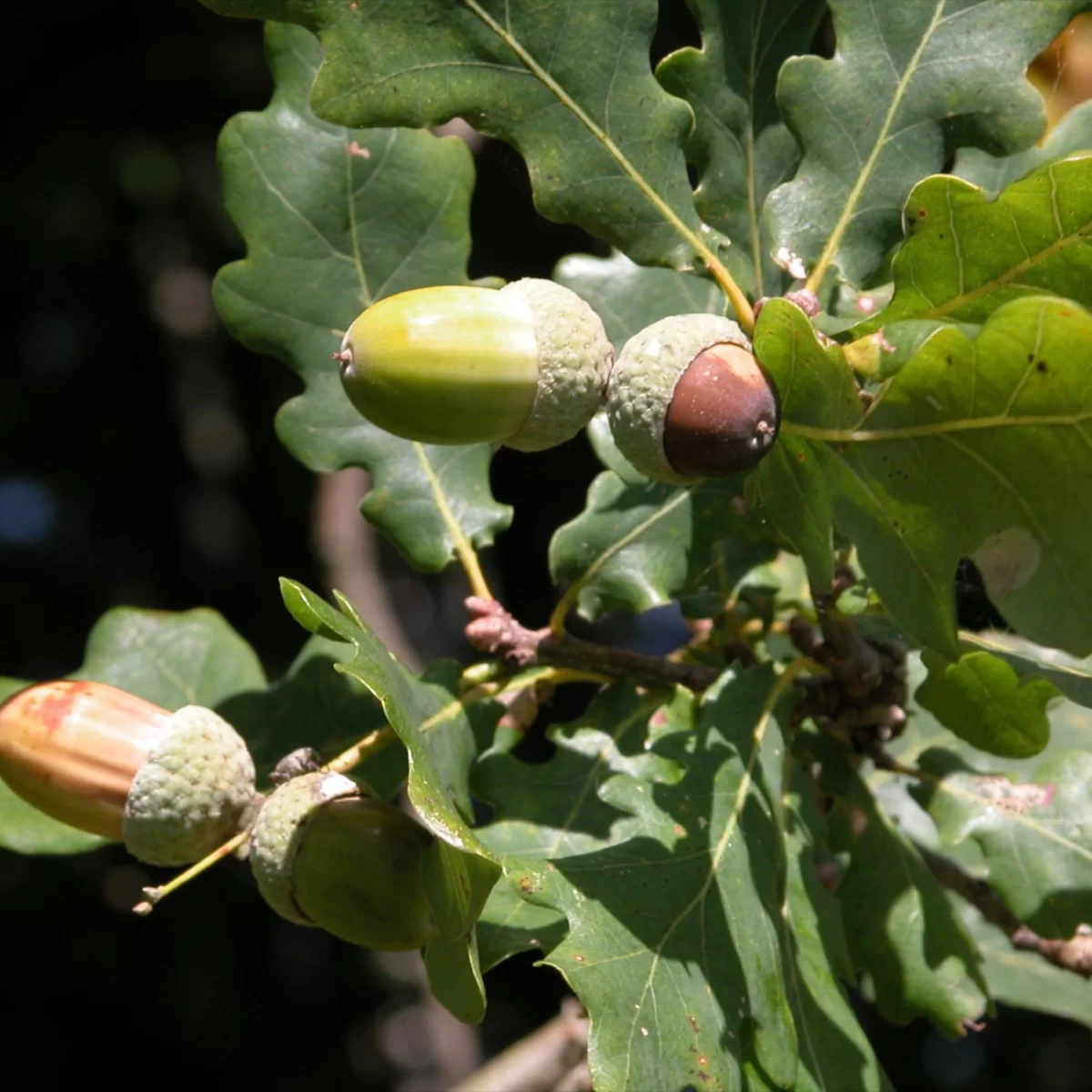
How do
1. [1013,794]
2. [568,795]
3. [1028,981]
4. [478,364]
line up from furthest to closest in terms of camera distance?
[1028,981] < [1013,794] < [568,795] < [478,364]

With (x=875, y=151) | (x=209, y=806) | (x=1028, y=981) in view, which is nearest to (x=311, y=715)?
(x=209, y=806)

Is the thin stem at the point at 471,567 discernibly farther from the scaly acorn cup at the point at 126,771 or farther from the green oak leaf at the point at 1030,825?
the green oak leaf at the point at 1030,825

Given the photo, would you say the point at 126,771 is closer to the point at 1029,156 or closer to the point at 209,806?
the point at 209,806

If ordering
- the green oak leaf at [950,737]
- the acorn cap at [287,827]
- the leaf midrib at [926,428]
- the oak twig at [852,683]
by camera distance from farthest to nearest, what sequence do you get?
the green oak leaf at [950,737]
the oak twig at [852,683]
the acorn cap at [287,827]
the leaf midrib at [926,428]

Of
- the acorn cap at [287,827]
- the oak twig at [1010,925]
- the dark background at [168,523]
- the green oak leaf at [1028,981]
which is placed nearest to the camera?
the acorn cap at [287,827]

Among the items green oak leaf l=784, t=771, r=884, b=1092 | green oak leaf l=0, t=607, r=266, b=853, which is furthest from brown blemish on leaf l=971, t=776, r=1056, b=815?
green oak leaf l=0, t=607, r=266, b=853

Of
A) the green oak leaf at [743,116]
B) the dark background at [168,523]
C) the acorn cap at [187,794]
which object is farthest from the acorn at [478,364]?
the dark background at [168,523]

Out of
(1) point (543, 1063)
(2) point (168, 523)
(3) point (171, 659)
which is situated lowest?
(2) point (168, 523)

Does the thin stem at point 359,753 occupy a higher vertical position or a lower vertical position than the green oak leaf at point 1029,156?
lower
